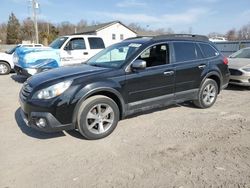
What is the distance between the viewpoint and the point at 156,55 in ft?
17.6

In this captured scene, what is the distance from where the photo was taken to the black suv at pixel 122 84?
13.4 ft

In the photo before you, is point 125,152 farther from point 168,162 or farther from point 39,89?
point 39,89

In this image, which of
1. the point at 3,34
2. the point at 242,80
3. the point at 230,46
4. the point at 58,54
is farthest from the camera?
the point at 3,34

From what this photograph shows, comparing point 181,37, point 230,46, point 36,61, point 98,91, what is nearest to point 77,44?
point 36,61

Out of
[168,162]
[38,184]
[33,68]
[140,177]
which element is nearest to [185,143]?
[168,162]

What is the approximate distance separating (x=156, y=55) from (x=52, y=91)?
2.42 m

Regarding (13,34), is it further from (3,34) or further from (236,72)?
(236,72)

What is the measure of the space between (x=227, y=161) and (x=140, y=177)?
134 cm

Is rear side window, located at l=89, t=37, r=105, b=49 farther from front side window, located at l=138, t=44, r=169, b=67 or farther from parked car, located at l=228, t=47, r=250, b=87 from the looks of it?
front side window, located at l=138, t=44, r=169, b=67

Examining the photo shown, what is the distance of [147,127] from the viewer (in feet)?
16.2

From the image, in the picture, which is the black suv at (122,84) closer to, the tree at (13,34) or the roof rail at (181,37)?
the roof rail at (181,37)

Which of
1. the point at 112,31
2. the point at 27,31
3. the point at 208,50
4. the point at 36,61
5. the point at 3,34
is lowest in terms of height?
the point at 36,61

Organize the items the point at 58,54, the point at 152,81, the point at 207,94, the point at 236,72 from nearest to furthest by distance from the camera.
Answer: the point at 152,81 → the point at 207,94 → the point at 236,72 → the point at 58,54

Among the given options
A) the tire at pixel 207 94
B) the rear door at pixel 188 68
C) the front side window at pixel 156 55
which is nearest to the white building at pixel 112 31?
the tire at pixel 207 94
